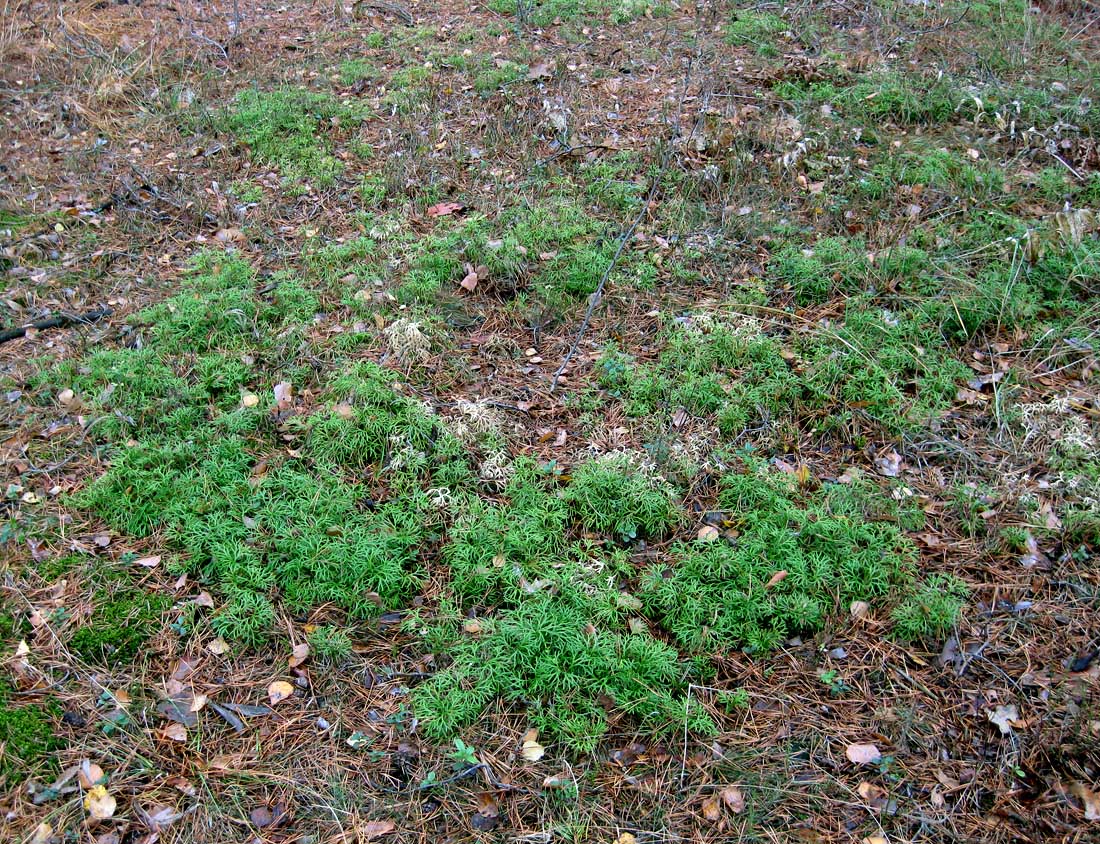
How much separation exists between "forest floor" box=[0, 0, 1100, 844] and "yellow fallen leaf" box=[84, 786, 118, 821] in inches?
0.9

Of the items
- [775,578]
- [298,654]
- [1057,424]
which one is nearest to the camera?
[298,654]

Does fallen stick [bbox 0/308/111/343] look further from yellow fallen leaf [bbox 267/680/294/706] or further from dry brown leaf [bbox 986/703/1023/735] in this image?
dry brown leaf [bbox 986/703/1023/735]

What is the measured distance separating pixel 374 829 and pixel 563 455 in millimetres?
1937

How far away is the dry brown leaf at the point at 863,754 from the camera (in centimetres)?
289

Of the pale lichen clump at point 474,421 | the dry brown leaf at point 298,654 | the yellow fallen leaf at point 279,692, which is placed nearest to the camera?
the yellow fallen leaf at point 279,692

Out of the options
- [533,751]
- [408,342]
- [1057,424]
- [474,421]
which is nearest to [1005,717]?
[1057,424]

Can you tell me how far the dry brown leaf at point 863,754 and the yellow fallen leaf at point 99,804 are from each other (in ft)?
9.09

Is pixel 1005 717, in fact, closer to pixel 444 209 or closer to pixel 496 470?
pixel 496 470

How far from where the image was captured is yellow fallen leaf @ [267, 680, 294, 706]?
3119 mm

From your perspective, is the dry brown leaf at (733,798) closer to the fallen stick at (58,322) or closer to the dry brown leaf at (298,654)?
the dry brown leaf at (298,654)

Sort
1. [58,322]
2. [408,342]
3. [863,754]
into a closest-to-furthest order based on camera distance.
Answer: [863,754] → [408,342] → [58,322]

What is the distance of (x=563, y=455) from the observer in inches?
156

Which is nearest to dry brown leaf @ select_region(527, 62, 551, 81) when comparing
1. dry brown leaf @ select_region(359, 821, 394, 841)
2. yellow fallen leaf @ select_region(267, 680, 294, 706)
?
yellow fallen leaf @ select_region(267, 680, 294, 706)

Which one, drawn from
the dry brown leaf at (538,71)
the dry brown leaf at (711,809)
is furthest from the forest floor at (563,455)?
the dry brown leaf at (538,71)
